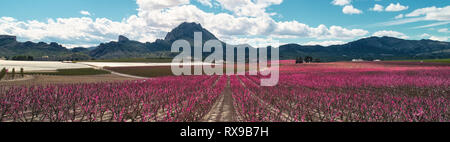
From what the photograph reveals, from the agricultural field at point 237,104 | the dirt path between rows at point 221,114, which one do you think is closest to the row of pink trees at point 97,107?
the agricultural field at point 237,104

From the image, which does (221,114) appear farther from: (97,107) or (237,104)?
(97,107)

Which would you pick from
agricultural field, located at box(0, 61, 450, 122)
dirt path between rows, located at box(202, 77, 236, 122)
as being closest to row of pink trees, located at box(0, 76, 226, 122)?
agricultural field, located at box(0, 61, 450, 122)

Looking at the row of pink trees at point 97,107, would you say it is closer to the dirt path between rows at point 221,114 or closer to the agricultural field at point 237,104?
the agricultural field at point 237,104

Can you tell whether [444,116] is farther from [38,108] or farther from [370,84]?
[38,108]

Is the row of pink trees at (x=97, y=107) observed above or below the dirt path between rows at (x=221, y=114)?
above

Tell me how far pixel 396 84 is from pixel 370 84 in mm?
1825

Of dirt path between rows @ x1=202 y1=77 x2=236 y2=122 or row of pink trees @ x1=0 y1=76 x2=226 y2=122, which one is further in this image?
dirt path between rows @ x1=202 y1=77 x2=236 y2=122

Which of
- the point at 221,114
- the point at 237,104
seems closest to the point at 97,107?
the point at 221,114

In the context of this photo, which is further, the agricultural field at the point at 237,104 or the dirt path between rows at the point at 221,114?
the dirt path between rows at the point at 221,114

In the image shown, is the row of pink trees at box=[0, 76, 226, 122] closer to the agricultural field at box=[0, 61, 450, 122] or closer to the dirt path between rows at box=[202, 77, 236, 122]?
the agricultural field at box=[0, 61, 450, 122]

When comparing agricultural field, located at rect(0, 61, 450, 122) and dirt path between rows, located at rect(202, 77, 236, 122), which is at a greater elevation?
agricultural field, located at rect(0, 61, 450, 122)
